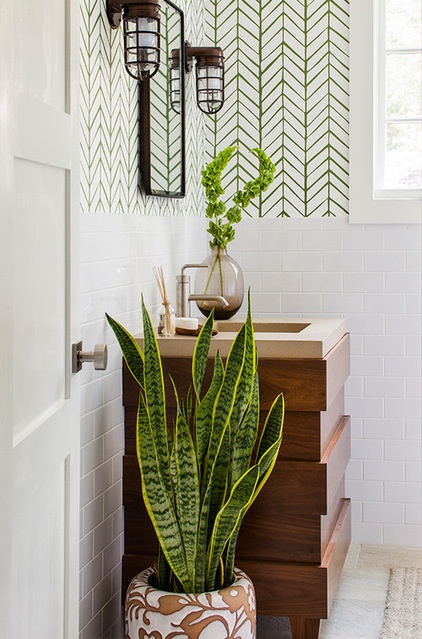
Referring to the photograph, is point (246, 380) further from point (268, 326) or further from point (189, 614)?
point (268, 326)

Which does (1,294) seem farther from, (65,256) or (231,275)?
(231,275)

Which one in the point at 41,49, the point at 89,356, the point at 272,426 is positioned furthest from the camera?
the point at 272,426

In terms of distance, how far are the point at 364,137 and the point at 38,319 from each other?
2.64 metres

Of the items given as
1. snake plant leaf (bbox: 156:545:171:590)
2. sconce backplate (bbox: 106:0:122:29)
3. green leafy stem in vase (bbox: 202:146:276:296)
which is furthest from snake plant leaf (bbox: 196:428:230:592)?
sconce backplate (bbox: 106:0:122:29)

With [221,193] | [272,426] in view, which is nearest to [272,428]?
[272,426]

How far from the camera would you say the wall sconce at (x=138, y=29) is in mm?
2658

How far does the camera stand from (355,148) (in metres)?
4.01

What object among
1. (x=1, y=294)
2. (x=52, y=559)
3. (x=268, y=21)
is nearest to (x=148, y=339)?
(x=52, y=559)

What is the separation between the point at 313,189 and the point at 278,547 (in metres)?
1.80

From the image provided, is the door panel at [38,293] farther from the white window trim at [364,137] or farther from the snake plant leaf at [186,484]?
the white window trim at [364,137]

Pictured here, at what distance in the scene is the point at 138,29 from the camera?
8.81 feet

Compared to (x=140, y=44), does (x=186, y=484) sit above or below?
below

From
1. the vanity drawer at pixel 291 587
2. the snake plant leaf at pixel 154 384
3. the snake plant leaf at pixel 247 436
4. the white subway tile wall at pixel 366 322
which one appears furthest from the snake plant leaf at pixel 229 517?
the white subway tile wall at pixel 366 322

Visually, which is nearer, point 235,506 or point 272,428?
point 235,506
